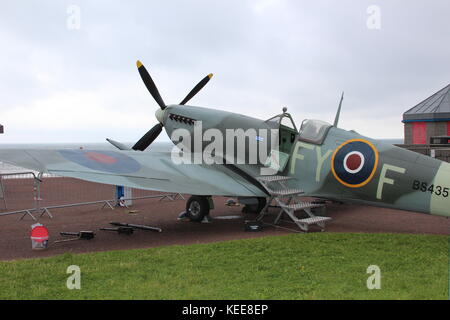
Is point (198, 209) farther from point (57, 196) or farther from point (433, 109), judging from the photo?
point (433, 109)

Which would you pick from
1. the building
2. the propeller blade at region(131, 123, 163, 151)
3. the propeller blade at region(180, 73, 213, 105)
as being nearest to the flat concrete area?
the propeller blade at region(131, 123, 163, 151)

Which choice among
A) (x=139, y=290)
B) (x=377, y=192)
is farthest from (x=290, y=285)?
(x=377, y=192)

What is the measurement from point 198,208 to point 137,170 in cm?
213

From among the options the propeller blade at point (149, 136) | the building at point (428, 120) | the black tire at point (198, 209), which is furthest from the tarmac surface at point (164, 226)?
the building at point (428, 120)

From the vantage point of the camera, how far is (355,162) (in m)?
9.25

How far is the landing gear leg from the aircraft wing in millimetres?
810

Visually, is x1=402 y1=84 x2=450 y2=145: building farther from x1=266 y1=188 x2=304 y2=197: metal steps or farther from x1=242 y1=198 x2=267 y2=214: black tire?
x1=266 y1=188 x2=304 y2=197: metal steps

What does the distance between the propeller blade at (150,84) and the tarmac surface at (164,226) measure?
347 cm

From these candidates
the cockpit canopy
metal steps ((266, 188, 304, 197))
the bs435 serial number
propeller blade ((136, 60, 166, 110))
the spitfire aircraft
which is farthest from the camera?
propeller blade ((136, 60, 166, 110))

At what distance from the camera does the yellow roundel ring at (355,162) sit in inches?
356

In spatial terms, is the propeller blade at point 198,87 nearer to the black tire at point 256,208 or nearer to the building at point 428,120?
the black tire at point 256,208

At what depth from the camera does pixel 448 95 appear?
93.1 ft

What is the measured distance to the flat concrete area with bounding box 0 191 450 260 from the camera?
8.48m
